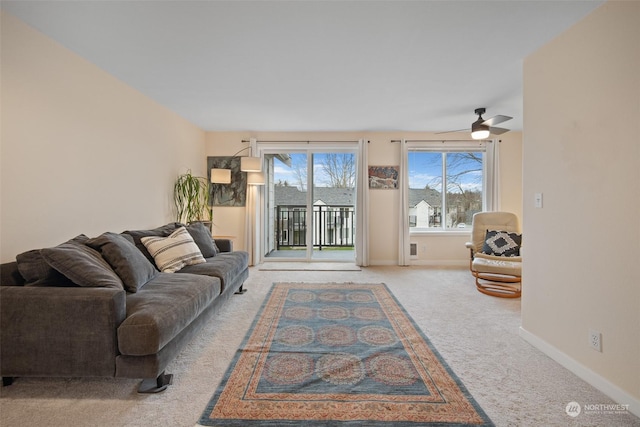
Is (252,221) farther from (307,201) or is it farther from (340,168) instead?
(340,168)

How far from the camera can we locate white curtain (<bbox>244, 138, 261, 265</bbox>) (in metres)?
5.46

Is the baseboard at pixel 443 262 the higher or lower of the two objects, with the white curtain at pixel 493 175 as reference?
lower

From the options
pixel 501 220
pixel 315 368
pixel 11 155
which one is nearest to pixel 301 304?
pixel 315 368

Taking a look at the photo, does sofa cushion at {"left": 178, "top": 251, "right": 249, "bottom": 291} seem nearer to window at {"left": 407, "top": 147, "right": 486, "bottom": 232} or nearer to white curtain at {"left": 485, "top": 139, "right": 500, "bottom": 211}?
window at {"left": 407, "top": 147, "right": 486, "bottom": 232}

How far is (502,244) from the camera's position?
14.2ft

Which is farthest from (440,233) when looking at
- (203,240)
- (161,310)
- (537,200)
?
(161,310)

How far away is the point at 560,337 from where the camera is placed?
2.20 metres

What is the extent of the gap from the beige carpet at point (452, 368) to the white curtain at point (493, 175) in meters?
2.71

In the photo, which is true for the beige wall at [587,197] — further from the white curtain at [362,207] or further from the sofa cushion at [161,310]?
the white curtain at [362,207]

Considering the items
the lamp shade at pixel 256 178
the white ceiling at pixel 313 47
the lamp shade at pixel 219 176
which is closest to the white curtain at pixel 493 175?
the white ceiling at pixel 313 47

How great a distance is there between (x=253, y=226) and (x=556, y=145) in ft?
14.7

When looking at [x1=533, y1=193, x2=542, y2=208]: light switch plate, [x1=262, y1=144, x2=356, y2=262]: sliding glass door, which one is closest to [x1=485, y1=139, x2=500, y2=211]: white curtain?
[x1=262, y1=144, x2=356, y2=262]: sliding glass door

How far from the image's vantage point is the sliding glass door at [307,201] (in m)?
5.71

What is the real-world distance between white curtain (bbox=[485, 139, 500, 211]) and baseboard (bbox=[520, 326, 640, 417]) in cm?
334
